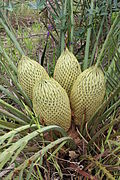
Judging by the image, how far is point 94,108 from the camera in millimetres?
915

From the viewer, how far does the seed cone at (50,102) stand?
32.9 inches

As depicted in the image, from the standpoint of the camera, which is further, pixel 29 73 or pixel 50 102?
pixel 29 73

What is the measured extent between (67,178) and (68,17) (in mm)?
631

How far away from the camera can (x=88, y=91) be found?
88 centimetres

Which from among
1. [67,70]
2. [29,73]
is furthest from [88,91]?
[29,73]

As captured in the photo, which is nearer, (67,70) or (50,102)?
→ (50,102)

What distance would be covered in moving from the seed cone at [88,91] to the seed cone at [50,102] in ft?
0.17

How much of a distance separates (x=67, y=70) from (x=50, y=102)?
0.53 ft

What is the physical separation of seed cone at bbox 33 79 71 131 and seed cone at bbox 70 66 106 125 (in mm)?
51

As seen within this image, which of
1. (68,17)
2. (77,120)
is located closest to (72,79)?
(77,120)

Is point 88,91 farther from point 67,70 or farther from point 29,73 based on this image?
point 29,73

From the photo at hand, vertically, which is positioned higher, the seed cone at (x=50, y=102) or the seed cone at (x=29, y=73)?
the seed cone at (x=29, y=73)

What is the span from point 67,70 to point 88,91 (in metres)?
0.12

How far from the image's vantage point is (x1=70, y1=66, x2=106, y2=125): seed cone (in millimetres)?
869
